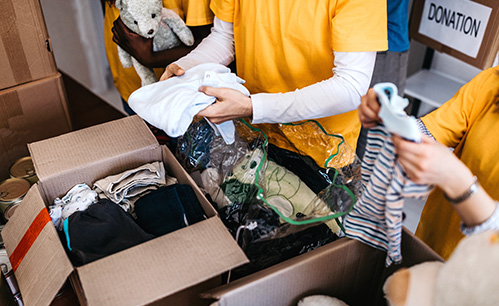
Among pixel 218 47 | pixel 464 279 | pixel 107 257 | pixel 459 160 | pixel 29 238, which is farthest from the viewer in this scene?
pixel 218 47

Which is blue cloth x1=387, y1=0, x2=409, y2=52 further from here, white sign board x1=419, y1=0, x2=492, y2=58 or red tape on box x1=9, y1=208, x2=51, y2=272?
red tape on box x1=9, y1=208, x2=51, y2=272

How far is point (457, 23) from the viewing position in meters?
1.79

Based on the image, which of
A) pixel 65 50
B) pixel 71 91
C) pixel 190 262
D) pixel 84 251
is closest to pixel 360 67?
pixel 190 262

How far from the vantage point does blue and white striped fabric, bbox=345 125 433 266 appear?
0.63 meters

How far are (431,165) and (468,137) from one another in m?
0.37

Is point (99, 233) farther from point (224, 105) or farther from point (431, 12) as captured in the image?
point (431, 12)

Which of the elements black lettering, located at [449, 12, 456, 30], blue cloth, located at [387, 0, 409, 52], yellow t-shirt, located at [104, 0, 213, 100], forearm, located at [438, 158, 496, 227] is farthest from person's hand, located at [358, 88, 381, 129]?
black lettering, located at [449, 12, 456, 30]

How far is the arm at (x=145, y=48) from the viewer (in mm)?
1424

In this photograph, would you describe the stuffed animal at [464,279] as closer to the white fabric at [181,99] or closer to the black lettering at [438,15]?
the white fabric at [181,99]

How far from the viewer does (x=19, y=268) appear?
870mm

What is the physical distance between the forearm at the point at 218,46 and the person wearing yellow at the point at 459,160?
63cm

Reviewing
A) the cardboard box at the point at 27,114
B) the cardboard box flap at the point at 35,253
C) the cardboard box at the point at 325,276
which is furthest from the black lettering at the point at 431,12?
the cardboard box flap at the point at 35,253

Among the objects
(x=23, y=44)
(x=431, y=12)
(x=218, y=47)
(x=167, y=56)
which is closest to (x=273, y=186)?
(x=218, y=47)

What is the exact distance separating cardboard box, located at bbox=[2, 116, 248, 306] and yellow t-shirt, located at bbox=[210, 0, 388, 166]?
0.36m
